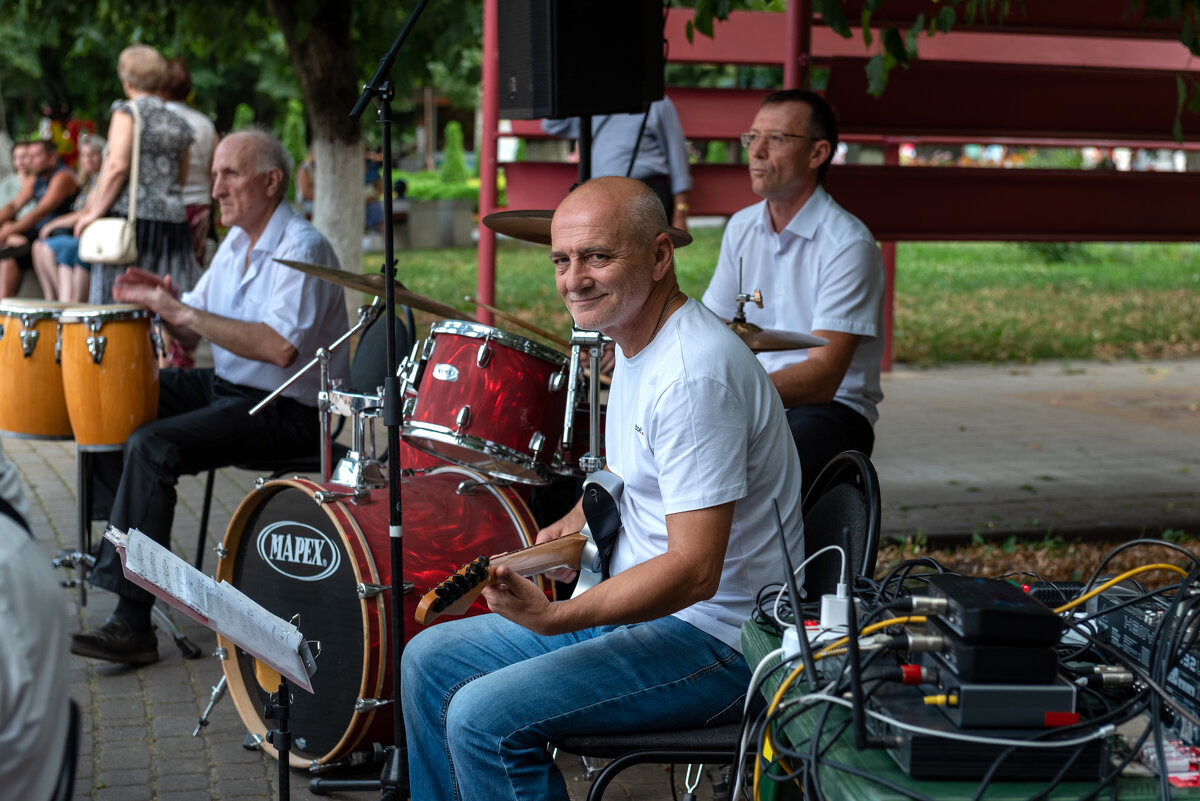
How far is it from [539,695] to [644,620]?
25 cm

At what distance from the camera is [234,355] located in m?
4.42

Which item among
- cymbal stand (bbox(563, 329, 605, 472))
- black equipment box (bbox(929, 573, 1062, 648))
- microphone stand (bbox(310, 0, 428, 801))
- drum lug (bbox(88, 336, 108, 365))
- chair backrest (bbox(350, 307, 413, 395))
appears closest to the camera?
black equipment box (bbox(929, 573, 1062, 648))

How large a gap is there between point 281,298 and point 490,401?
127cm

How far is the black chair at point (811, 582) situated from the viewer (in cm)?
229

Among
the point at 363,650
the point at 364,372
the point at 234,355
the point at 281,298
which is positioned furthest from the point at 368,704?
the point at 234,355

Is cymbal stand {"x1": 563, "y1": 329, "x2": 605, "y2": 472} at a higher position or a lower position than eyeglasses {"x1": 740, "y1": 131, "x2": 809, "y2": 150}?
lower

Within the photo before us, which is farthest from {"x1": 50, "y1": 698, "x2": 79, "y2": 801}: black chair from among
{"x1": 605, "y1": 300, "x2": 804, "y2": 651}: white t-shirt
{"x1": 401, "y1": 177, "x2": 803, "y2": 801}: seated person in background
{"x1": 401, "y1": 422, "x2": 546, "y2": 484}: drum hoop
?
{"x1": 401, "y1": 422, "x2": 546, "y2": 484}: drum hoop

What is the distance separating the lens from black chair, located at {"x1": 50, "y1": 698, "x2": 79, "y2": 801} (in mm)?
1695

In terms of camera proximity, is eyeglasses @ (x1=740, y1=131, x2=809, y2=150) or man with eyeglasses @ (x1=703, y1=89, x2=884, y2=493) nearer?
man with eyeglasses @ (x1=703, y1=89, x2=884, y2=493)

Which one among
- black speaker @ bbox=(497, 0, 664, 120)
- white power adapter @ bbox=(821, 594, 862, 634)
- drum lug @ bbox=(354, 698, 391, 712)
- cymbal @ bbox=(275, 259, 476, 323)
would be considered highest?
black speaker @ bbox=(497, 0, 664, 120)

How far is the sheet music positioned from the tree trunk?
6.25m

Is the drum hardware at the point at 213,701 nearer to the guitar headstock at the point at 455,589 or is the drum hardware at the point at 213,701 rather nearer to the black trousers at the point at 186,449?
the black trousers at the point at 186,449

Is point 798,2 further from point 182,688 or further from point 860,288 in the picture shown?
point 182,688

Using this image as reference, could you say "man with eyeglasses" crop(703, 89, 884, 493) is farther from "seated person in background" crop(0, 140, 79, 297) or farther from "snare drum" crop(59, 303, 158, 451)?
"seated person in background" crop(0, 140, 79, 297)
